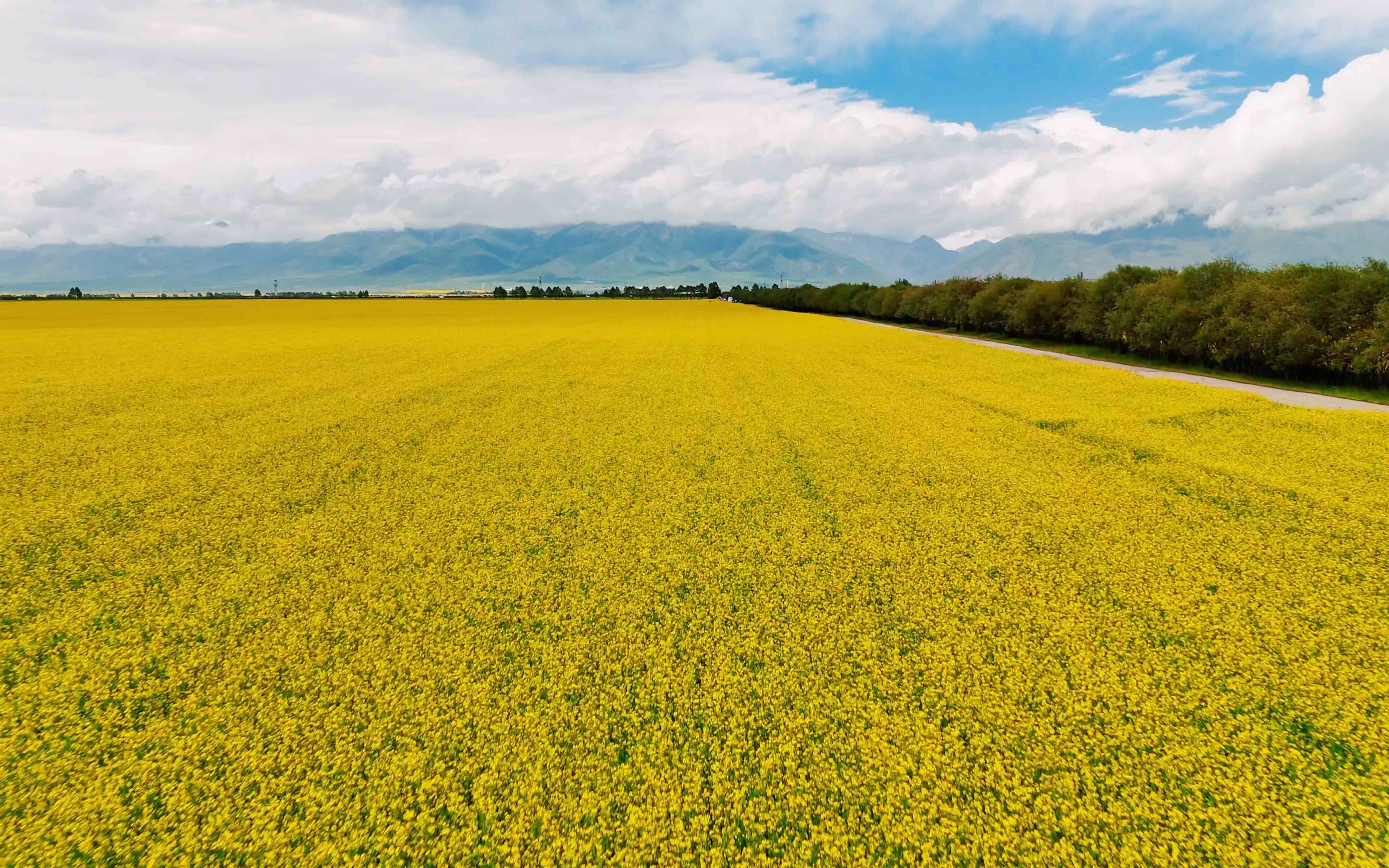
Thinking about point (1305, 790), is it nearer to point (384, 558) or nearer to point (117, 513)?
point (384, 558)

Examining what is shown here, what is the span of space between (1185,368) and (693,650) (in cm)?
3768

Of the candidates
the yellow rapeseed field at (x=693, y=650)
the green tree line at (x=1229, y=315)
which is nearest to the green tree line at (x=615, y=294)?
the green tree line at (x=1229, y=315)

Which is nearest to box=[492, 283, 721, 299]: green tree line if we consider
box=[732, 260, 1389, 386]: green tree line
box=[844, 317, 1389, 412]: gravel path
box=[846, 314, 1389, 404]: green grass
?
box=[846, 314, 1389, 404]: green grass

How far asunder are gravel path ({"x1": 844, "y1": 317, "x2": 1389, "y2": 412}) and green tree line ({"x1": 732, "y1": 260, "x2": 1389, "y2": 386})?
71.8 inches

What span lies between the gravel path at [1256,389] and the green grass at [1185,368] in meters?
0.29

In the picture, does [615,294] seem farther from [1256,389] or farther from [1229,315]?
[1256,389]

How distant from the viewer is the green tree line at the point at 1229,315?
76.2 feet

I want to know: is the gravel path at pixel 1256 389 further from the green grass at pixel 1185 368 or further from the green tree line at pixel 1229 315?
the green tree line at pixel 1229 315

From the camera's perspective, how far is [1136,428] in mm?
13500

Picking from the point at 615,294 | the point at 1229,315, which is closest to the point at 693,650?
the point at 1229,315

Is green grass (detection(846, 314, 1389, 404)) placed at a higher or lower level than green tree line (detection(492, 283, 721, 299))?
lower

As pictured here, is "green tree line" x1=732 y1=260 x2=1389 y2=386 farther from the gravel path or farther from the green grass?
the gravel path

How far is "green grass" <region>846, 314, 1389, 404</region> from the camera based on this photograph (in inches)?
885

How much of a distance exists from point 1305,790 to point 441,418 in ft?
50.4
